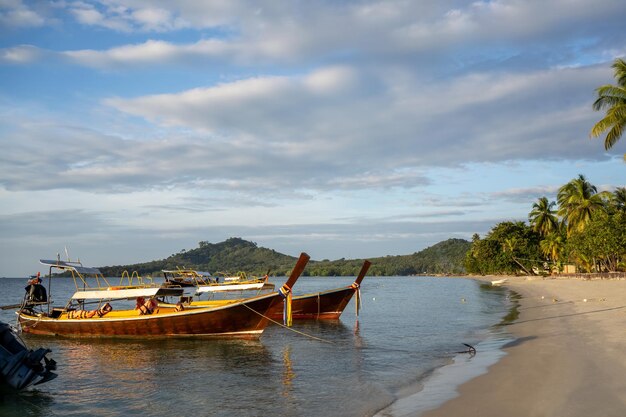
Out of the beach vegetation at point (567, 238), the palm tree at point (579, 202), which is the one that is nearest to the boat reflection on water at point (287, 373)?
the beach vegetation at point (567, 238)

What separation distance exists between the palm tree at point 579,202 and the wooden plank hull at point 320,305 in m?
45.9

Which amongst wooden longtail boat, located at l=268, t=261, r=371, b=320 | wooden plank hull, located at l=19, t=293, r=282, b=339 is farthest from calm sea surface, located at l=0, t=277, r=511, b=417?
wooden longtail boat, located at l=268, t=261, r=371, b=320

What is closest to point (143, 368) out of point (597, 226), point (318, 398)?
point (318, 398)

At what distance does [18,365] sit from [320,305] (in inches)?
810

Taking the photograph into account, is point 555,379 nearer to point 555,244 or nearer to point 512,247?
point 555,244

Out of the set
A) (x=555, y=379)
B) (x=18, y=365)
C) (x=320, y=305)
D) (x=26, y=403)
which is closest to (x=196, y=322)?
(x=26, y=403)

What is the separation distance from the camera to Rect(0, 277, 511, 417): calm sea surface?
36.6 feet

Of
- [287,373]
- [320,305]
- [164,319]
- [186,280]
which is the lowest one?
[287,373]

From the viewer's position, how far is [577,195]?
6875 cm

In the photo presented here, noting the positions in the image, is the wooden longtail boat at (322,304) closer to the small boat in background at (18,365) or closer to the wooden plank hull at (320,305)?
the wooden plank hull at (320,305)

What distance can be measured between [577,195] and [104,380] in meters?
68.4

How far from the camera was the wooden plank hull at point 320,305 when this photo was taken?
30.8 metres

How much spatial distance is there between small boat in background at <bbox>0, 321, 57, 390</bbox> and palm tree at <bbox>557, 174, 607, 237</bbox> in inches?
2584

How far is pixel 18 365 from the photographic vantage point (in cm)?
1203
